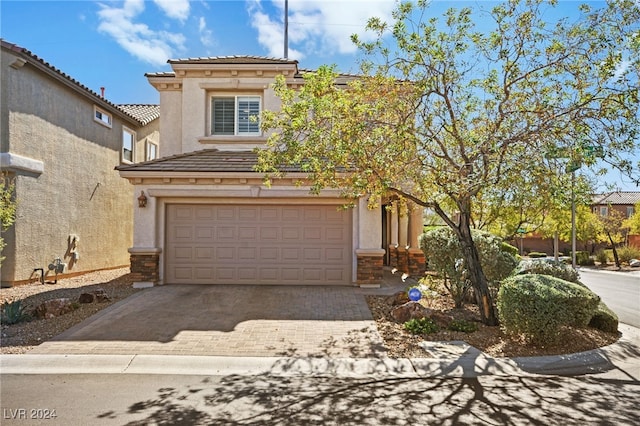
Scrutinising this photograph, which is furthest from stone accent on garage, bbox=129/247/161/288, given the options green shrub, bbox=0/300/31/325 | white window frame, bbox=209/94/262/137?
white window frame, bbox=209/94/262/137

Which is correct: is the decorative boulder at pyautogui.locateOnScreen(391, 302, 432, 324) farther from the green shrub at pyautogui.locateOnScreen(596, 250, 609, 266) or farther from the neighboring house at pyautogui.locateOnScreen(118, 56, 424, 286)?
the green shrub at pyautogui.locateOnScreen(596, 250, 609, 266)

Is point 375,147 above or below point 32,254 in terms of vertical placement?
above

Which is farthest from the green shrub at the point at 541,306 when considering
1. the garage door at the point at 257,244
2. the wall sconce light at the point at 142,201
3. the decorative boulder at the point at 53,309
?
the wall sconce light at the point at 142,201

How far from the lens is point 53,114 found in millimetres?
13625

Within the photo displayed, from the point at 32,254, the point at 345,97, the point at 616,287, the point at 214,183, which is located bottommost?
the point at 616,287

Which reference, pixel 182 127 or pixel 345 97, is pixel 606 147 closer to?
pixel 345 97

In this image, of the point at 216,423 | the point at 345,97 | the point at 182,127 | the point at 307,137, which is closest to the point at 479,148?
the point at 345,97

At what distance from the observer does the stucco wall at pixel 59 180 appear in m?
12.1

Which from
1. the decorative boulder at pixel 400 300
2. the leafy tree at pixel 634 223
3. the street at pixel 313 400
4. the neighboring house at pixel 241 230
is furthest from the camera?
the leafy tree at pixel 634 223

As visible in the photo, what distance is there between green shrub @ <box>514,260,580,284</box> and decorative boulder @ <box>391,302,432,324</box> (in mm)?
2155

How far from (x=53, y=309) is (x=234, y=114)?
333 inches

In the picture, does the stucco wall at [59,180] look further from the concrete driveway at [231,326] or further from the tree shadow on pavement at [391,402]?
the tree shadow on pavement at [391,402]

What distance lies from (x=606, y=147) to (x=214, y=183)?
9243 millimetres

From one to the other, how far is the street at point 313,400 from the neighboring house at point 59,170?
27.7ft
